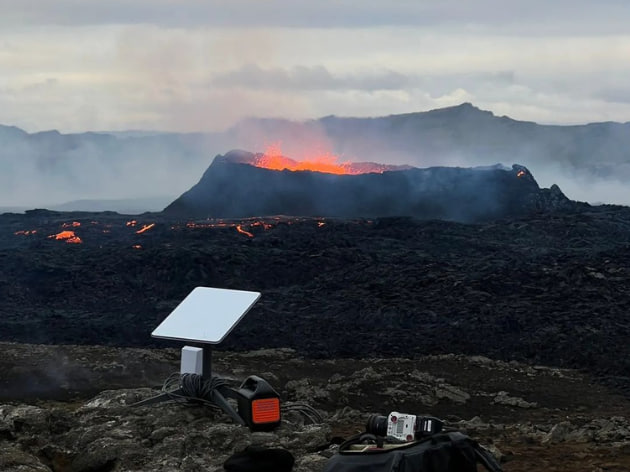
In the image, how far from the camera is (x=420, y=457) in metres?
4.82

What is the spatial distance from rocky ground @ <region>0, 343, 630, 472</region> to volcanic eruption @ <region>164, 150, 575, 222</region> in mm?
30014

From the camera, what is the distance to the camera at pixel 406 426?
5320 millimetres

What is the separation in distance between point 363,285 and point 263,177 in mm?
24126

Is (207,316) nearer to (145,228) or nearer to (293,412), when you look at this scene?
(293,412)

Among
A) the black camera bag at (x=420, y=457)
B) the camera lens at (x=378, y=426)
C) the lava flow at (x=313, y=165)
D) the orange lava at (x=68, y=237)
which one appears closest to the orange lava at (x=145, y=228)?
the orange lava at (x=68, y=237)

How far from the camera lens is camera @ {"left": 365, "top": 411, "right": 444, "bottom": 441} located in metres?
5.32

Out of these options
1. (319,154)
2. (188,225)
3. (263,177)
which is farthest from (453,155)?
(188,225)

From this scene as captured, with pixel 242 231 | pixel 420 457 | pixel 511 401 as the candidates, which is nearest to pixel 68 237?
pixel 242 231

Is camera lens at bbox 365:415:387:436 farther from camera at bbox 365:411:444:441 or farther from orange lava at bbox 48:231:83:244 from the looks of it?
orange lava at bbox 48:231:83:244

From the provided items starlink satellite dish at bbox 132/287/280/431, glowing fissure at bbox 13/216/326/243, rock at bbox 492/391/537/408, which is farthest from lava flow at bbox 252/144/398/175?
starlink satellite dish at bbox 132/287/280/431

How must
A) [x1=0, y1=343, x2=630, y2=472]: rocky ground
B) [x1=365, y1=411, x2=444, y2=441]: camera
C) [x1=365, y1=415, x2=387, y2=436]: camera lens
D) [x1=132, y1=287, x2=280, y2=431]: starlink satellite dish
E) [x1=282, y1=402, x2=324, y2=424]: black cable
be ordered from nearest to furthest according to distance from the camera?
[x1=365, y1=411, x2=444, y2=441]: camera, [x1=365, y1=415, x2=387, y2=436]: camera lens, [x1=0, y1=343, x2=630, y2=472]: rocky ground, [x1=132, y1=287, x2=280, y2=431]: starlink satellite dish, [x1=282, y1=402, x2=324, y2=424]: black cable

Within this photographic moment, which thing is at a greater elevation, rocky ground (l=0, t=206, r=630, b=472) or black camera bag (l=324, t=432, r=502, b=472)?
black camera bag (l=324, t=432, r=502, b=472)

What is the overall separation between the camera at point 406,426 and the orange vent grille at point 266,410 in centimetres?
186

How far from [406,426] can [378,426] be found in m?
0.29
